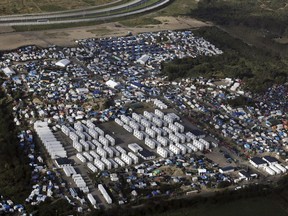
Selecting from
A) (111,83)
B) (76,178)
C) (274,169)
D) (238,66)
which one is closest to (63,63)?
(111,83)

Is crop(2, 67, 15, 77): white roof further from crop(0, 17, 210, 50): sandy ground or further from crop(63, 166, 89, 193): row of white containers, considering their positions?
crop(63, 166, 89, 193): row of white containers

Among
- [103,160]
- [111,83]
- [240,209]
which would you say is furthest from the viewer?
[111,83]

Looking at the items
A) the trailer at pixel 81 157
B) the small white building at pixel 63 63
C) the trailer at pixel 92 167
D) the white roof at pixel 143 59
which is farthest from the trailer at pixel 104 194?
the white roof at pixel 143 59

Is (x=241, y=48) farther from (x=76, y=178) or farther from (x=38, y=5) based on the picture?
(x=76, y=178)

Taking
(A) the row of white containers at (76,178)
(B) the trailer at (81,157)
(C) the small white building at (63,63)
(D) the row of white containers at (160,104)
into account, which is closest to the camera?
(A) the row of white containers at (76,178)

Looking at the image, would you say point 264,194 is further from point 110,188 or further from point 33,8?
point 33,8

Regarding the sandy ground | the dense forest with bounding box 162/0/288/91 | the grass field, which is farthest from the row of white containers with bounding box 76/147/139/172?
the grass field

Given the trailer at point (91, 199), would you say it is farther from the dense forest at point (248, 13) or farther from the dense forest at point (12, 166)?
the dense forest at point (248, 13)
